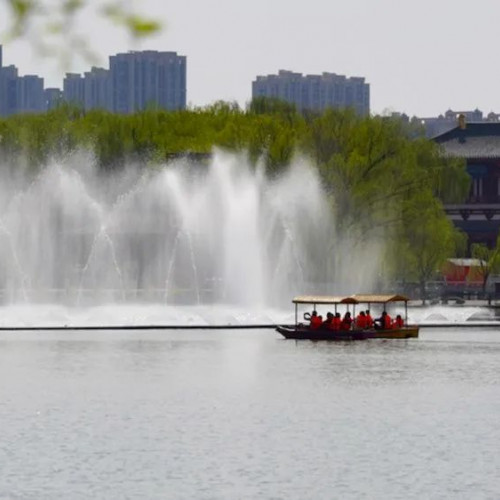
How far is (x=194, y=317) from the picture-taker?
76.5 meters

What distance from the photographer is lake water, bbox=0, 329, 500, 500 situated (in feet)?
89.0

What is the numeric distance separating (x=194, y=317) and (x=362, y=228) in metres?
11.8

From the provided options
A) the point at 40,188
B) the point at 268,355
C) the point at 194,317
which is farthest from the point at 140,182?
the point at 268,355

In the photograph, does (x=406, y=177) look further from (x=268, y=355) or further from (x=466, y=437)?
(x=466, y=437)

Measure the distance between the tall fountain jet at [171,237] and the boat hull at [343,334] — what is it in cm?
1390

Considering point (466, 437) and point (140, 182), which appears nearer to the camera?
point (466, 437)

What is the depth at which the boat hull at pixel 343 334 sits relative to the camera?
6525 centimetres

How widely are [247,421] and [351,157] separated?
48.1 m

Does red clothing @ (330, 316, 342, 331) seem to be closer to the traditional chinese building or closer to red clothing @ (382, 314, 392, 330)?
red clothing @ (382, 314, 392, 330)

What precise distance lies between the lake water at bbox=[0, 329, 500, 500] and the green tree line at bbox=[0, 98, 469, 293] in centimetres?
2214

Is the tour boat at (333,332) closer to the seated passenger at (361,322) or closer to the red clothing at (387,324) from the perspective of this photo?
the seated passenger at (361,322)

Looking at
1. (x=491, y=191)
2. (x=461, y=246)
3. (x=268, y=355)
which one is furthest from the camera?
(x=491, y=191)

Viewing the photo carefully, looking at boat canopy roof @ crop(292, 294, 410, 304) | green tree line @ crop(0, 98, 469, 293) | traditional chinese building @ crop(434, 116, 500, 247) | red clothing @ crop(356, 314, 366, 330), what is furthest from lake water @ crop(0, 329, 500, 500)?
traditional chinese building @ crop(434, 116, 500, 247)

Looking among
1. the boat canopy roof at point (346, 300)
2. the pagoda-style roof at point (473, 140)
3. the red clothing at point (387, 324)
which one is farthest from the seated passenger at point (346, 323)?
the pagoda-style roof at point (473, 140)
